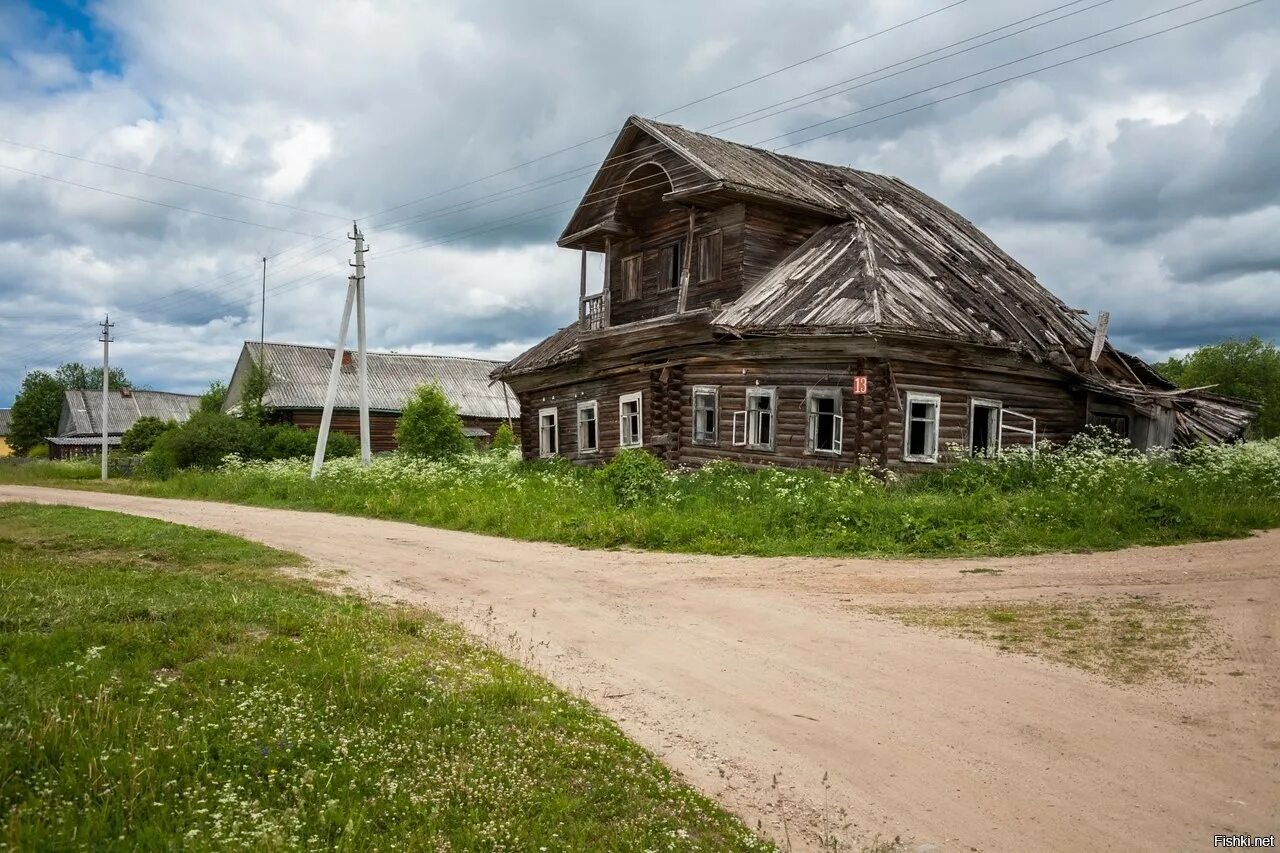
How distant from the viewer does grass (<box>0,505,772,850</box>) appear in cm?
428

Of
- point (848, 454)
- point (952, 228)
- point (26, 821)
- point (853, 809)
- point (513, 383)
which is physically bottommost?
point (853, 809)

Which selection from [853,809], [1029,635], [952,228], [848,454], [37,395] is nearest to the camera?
[853,809]

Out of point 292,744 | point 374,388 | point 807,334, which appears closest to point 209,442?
point 374,388

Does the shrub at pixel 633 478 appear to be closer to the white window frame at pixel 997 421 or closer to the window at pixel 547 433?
the white window frame at pixel 997 421

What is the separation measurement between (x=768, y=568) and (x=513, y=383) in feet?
65.8

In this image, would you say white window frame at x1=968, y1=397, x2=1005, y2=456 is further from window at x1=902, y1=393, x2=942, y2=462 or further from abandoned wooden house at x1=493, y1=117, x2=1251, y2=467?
window at x1=902, y1=393, x2=942, y2=462

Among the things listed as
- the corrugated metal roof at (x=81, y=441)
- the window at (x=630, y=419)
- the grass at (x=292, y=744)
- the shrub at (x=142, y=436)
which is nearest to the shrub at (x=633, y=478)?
the window at (x=630, y=419)

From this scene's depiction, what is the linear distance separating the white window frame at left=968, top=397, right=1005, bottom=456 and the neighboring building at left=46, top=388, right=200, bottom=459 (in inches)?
2444

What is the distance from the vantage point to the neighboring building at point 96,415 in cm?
6731

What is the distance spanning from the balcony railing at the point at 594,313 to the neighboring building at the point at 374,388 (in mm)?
18875

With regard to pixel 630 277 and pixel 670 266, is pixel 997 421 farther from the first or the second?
pixel 630 277

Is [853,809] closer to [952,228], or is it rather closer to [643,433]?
[643,433]

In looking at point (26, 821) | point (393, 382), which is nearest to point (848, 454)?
point (26, 821)

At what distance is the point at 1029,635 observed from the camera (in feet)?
27.0
